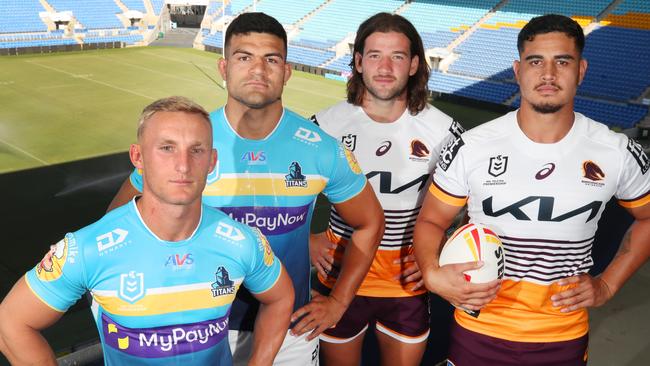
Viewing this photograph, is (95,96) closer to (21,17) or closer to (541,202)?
(21,17)

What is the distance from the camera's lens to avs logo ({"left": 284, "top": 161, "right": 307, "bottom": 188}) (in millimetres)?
3535

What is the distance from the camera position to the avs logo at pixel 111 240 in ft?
8.40

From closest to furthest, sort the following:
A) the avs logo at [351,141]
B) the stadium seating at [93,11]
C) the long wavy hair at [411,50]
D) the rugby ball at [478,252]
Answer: the rugby ball at [478,252]
the long wavy hair at [411,50]
the avs logo at [351,141]
the stadium seating at [93,11]

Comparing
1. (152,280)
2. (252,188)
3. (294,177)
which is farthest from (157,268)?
(294,177)

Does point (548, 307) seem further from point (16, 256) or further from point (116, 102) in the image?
point (116, 102)

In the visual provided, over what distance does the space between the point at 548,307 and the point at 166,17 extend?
47.0m

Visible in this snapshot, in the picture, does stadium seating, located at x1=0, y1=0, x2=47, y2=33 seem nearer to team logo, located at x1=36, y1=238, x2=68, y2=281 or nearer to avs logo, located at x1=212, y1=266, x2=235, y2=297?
team logo, located at x1=36, y1=238, x2=68, y2=281

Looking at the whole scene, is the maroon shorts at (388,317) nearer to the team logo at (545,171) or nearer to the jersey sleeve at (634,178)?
the team logo at (545,171)

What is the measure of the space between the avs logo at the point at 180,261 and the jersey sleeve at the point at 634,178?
255 centimetres

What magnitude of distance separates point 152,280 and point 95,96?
2280 cm

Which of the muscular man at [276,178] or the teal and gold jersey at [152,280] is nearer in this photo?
the teal and gold jersey at [152,280]

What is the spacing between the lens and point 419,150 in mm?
4250

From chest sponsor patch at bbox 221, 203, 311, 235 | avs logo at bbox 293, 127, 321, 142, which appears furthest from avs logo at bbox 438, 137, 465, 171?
chest sponsor patch at bbox 221, 203, 311, 235

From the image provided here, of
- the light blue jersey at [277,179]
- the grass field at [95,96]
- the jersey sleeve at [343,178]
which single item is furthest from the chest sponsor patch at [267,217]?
the grass field at [95,96]
